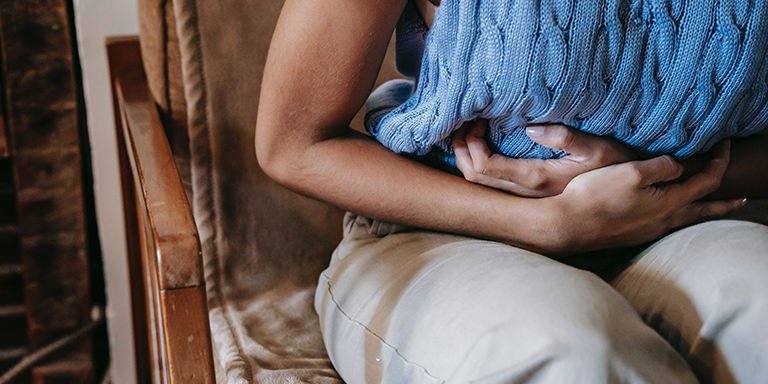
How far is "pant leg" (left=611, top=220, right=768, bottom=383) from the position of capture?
46cm

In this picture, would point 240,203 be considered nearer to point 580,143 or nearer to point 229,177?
point 229,177

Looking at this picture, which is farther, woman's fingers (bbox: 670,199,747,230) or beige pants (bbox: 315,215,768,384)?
woman's fingers (bbox: 670,199,747,230)

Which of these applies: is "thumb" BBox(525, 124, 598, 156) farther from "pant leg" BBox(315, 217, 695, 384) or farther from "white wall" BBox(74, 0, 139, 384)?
"white wall" BBox(74, 0, 139, 384)

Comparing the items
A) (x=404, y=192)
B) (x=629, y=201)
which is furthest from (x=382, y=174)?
(x=629, y=201)

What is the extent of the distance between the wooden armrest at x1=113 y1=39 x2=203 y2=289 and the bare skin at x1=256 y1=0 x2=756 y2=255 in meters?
0.11

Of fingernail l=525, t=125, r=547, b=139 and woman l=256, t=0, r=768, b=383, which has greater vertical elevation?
fingernail l=525, t=125, r=547, b=139

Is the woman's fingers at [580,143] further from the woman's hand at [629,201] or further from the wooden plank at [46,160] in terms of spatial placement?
the wooden plank at [46,160]

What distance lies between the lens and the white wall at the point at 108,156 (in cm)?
108

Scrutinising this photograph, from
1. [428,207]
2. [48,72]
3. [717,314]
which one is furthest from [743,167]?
[48,72]

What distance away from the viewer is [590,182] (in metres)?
0.58

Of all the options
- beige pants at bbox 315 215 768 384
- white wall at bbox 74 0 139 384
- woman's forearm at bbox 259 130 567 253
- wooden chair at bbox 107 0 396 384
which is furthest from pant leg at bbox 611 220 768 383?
white wall at bbox 74 0 139 384

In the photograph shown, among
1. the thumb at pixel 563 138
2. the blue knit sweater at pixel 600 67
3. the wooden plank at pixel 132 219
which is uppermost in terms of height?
the blue knit sweater at pixel 600 67

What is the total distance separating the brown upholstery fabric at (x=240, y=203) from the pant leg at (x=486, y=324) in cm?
24

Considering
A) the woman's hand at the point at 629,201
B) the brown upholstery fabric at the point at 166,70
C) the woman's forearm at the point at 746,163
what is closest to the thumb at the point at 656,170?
the woman's hand at the point at 629,201
